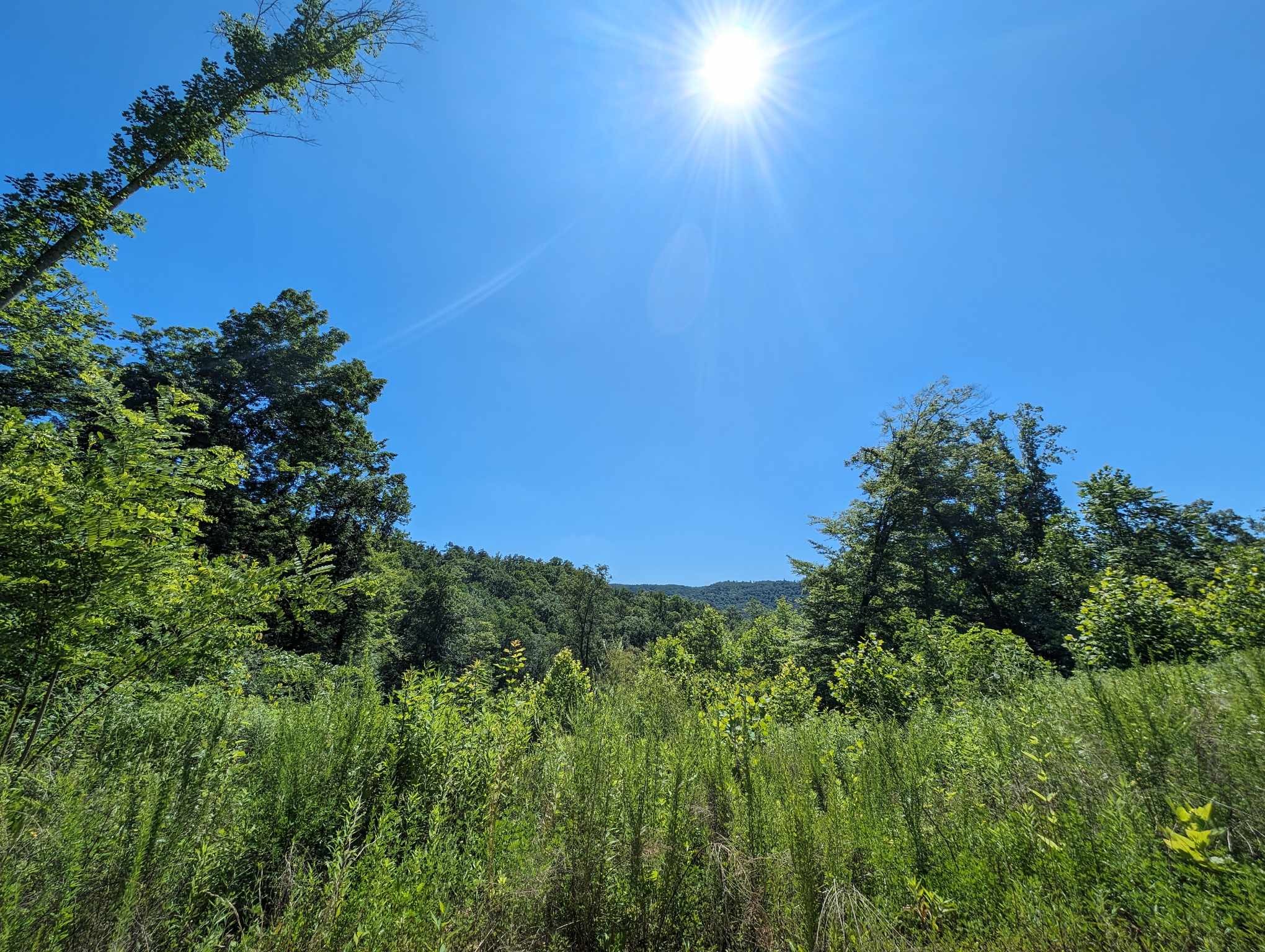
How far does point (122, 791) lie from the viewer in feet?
7.58

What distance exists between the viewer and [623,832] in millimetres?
2518

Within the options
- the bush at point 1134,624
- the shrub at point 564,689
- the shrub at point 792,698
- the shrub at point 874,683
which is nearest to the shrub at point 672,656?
the shrub at point 564,689

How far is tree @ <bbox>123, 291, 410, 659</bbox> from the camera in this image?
14.0 m

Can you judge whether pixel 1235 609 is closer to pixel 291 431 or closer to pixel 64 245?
pixel 64 245

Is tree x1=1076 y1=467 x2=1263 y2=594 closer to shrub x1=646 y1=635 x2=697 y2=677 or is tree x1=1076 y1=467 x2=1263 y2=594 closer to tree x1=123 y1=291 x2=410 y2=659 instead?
shrub x1=646 y1=635 x2=697 y2=677

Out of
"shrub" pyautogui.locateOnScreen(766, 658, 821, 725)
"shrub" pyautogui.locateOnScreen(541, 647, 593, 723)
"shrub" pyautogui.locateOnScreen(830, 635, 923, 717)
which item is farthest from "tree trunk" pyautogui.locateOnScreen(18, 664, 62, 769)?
"shrub" pyautogui.locateOnScreen(830, 635, 923, 717)

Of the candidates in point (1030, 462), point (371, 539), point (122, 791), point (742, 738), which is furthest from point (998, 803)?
point (1030, 462)

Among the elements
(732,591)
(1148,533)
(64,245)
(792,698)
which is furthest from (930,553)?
(732,591)

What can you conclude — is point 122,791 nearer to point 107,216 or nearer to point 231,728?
point 231,728

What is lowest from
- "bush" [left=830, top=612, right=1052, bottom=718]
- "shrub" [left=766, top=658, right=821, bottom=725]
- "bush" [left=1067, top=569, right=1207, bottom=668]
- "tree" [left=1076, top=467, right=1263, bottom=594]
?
"shrub" [left=766, top=658, right=821, bottom=725]

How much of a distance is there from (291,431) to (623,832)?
18872 mm

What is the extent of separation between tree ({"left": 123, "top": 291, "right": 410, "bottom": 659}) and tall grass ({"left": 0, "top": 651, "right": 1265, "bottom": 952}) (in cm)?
1326

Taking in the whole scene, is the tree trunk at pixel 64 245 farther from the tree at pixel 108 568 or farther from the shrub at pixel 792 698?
the shrub at pixel 792 698

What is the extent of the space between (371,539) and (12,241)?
12320 mm
